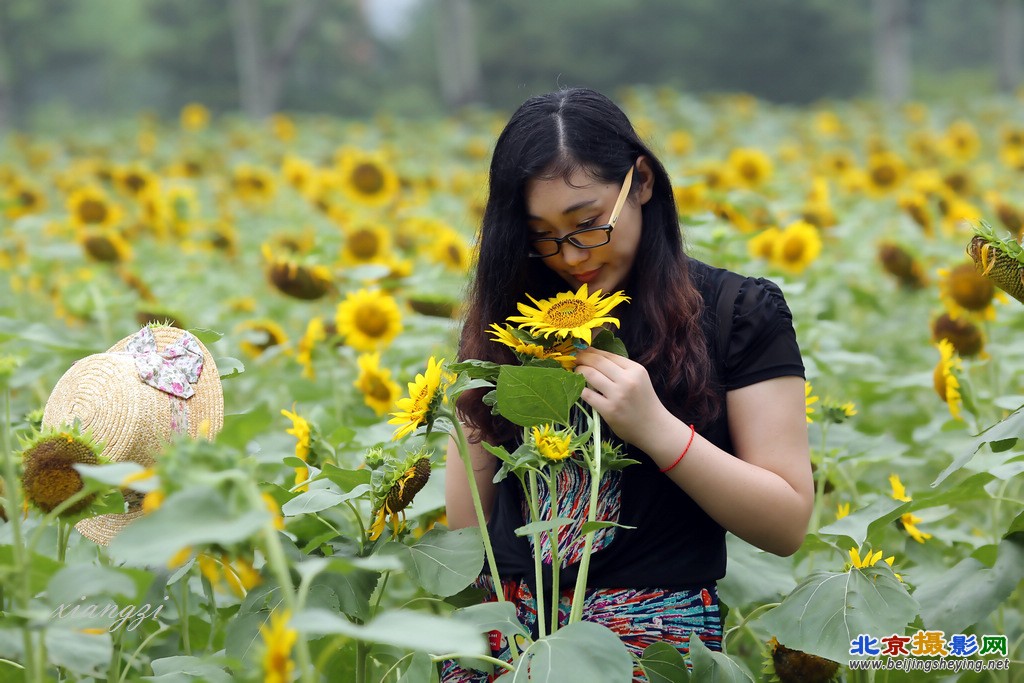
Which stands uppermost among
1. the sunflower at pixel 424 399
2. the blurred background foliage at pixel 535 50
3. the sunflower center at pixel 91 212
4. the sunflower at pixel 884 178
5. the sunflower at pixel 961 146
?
the blurred background foliage at pixel 535 50

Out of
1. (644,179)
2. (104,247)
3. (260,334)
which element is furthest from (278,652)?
(104,247)

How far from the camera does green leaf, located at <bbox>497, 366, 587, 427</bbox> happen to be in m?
0.95

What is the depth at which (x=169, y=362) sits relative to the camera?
1120 mm

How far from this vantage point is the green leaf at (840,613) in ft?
3.54

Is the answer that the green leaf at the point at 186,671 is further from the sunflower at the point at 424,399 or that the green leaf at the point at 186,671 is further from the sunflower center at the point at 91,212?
the sunflower center at the point at 91,212

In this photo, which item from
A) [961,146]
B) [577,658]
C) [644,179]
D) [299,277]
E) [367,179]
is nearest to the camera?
[577,658]

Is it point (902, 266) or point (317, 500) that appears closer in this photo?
point (317, 500)

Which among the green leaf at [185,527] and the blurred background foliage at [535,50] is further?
the blurred background foliage at [535,50]

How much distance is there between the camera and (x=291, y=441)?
158 cm

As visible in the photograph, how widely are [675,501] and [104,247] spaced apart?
6.36 ft

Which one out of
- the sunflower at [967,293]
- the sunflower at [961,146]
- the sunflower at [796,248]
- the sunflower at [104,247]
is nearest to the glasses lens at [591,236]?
the sunflower at [967,293]

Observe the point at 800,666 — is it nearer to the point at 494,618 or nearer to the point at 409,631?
the point at 494,618

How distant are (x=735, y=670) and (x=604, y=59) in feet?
60.2

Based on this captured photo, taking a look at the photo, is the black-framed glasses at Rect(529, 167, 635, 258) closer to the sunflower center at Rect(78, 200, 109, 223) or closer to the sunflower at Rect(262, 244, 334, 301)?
the sunflower at Rect(262, 244, 334, 301)
